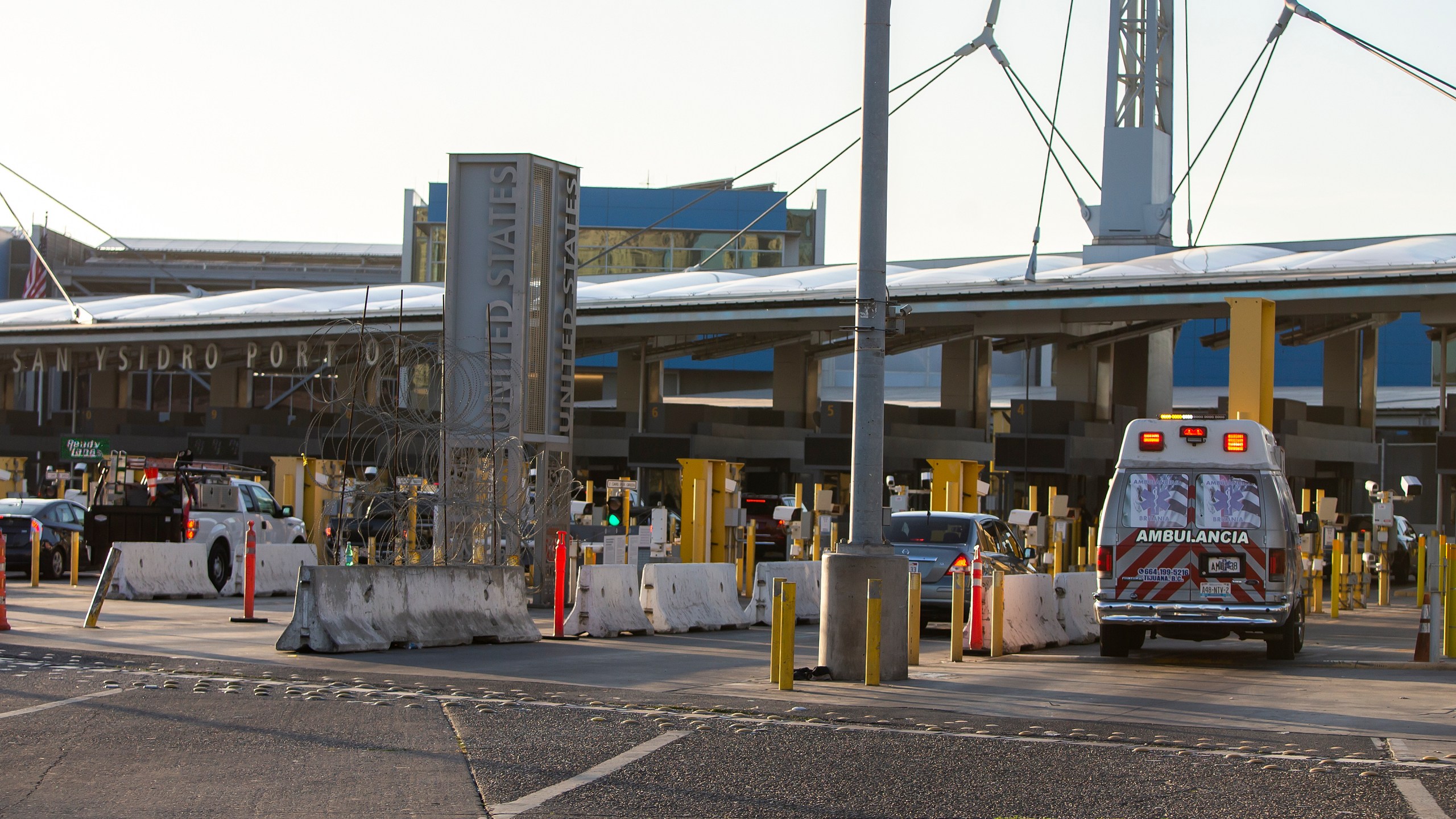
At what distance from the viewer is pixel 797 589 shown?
67.6ft

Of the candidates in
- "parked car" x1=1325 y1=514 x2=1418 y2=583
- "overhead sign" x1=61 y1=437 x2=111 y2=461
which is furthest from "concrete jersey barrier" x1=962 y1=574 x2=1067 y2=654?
"overhead sign" x1=61 y1=437 x2=111 y2=461

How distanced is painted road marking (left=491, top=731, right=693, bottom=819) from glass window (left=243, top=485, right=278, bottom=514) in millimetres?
18675

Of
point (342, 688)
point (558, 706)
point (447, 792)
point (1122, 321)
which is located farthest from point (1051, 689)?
point (1122, 321)

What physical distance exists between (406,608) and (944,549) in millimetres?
7071

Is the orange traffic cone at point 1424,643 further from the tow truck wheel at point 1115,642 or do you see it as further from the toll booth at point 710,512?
the toll booth at point 710,512

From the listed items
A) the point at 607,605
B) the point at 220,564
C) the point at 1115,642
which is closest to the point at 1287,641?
the point at 1115,642

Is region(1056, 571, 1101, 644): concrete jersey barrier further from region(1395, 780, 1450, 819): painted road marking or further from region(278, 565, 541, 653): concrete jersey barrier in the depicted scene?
region(1395, 780, 1450, 819): painted road marking

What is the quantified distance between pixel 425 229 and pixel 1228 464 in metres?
73.7

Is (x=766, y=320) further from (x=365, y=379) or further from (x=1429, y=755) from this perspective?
(x=1429, y=755)

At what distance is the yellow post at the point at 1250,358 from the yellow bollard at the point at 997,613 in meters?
5.77

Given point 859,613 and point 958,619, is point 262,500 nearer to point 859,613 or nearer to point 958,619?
point 958,619

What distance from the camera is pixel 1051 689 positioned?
43.2ft

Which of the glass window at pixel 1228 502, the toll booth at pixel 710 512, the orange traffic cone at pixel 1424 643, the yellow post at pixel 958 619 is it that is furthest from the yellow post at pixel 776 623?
the toll booth at pixel 710 512

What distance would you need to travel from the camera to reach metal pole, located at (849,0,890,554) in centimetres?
1330
